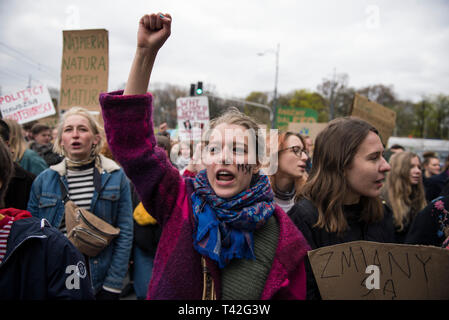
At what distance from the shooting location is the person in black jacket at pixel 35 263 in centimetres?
123

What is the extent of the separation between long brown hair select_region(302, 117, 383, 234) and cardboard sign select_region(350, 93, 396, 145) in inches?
114

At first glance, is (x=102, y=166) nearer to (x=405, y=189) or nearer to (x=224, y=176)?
(x=224, y=176)

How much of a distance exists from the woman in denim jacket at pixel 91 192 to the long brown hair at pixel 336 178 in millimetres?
1492

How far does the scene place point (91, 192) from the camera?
2.41 meters

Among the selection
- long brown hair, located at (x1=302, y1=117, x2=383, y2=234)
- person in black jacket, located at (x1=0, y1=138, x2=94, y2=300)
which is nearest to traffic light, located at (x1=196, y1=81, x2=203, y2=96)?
long brown hair, located at (x1=302, y1=117, x2=383, y2=234)

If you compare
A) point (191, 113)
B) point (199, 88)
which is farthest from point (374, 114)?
point (199, 88)

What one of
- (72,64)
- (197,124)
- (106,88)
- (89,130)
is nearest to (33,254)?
(89,130)

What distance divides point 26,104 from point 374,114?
565cm

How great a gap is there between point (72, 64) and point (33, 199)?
8.65 ft

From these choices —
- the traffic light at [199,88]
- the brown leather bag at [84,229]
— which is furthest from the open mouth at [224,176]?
the traffic light at [199,88]

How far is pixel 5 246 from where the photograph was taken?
1245 mm

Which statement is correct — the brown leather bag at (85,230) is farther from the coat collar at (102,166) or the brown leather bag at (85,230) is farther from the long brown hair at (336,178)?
the long brown hair at (336,178)

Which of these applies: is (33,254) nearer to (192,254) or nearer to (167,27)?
(192,254)

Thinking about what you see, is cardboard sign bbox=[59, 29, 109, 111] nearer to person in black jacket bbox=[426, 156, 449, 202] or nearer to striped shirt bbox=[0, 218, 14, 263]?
striped shirt bbox=[0, 218, 14, 263]
